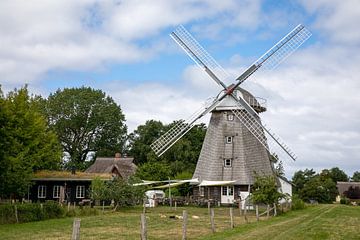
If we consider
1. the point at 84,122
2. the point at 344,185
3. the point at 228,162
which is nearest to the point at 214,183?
the point at 228,162

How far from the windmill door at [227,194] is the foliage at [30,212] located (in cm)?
1807

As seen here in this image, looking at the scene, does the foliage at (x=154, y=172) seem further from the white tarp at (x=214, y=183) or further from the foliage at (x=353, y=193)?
the foliage at (x=353, y=193)

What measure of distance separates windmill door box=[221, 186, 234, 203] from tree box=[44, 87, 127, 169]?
29.6 m

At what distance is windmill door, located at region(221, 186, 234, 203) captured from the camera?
44938 millimetres

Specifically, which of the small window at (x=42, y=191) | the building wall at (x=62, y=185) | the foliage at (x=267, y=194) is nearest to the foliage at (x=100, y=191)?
the building wall at (x=62, y=185)

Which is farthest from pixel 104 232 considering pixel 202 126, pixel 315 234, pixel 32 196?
pixel 202 126

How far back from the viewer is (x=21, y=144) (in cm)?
3694

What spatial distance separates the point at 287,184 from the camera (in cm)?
4947

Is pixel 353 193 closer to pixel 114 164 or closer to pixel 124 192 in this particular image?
pixel 114 164

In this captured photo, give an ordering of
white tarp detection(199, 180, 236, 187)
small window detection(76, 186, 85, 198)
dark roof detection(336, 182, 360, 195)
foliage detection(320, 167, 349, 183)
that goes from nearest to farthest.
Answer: white tarp detection(199, 180, 236, 187)
small window detection(76, 186, 85, 198)
dark roof detection(336, 182, 360, 195)
foliage detection(320, 167, 349, 183)

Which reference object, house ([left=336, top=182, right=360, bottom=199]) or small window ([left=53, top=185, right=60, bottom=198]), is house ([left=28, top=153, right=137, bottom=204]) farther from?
house ([left=336, top=182, right=360, bottom=199])

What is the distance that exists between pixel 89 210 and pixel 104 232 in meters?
12.5

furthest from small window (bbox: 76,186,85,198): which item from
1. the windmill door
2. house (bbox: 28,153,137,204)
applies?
the windmill door

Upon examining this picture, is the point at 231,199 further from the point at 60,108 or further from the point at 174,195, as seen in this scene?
the point at 60,108
